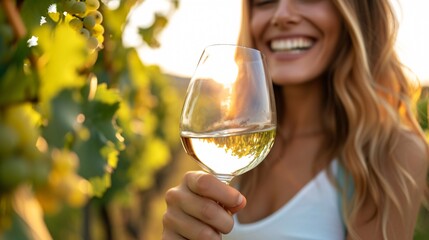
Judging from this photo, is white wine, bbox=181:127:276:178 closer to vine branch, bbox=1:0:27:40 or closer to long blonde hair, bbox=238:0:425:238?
vine branch, bbox=1:0:27:40

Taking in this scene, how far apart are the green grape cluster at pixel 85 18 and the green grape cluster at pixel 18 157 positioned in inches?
22.6

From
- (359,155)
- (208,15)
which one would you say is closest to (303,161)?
(359,155)

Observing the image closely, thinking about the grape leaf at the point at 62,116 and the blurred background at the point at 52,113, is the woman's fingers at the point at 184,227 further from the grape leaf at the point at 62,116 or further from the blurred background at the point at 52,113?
the grape leaf at the point at 62,116

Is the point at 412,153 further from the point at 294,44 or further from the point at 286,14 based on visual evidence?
the point at 286,14

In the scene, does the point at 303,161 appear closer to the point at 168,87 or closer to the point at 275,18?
the point at 275,18

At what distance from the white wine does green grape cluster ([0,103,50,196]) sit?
980 mm

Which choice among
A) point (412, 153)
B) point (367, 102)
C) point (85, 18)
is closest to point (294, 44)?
point (367, 102)

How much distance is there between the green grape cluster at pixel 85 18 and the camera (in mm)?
1016

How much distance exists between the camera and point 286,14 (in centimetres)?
258

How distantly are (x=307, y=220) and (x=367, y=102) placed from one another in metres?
0.59

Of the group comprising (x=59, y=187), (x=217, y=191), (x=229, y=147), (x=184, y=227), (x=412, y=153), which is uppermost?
(x=59, y=187)

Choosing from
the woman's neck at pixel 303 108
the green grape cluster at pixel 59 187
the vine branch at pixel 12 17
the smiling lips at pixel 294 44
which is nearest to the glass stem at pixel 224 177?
the vine branch at pixel 12 17

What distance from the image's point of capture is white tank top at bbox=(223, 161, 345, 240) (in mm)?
2746

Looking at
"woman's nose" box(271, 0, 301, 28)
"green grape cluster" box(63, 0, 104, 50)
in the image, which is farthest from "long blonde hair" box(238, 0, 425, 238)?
"green grape cluster" box(63, 0, 104, 50)
